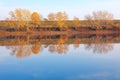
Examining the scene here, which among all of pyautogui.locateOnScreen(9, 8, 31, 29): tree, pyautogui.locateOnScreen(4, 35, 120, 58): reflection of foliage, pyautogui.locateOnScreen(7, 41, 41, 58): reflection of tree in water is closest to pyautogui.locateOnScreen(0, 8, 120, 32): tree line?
pyautogui.locateOnScreen(9, 8, 31, 29): tree

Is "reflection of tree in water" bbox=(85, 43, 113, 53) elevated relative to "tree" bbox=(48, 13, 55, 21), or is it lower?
lower

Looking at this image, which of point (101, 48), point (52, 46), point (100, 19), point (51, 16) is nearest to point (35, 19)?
point (51, 16)

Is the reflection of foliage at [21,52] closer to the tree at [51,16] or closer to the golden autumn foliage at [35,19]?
the golden autumn foliage at [35,19]

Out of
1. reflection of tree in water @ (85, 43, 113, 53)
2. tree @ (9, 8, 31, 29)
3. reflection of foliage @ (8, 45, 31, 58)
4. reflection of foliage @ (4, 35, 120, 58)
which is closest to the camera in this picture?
reflection of foliage @ (8, 45, 31, 58)

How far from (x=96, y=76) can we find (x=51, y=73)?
241 centimetres

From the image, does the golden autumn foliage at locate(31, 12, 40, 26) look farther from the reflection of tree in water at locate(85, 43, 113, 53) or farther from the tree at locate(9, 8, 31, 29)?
the reflection of tree in water at locate(85, 43, 113, 53)

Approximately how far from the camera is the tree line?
6281 cm

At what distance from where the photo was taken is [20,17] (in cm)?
6281

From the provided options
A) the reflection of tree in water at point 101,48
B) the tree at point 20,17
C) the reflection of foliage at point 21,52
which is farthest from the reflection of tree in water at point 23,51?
the tree at point 20,17

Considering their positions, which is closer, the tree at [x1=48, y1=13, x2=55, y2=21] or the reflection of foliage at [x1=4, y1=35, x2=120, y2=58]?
the reflection of foliage at [x1=4, y1=35, x2=120, y2=58]

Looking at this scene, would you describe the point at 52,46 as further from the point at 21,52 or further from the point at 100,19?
the point at 100,19

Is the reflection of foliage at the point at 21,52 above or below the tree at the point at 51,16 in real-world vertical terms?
below

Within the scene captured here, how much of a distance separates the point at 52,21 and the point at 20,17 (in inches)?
396

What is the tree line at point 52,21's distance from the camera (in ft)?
206
